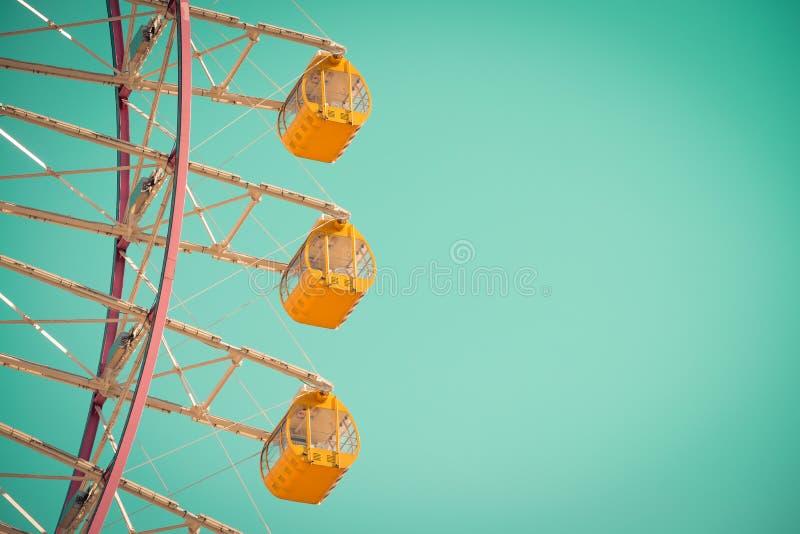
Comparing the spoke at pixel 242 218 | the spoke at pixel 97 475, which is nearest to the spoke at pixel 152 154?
the spoke at pixel 242 218

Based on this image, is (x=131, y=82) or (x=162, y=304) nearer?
(x=162, y=304)

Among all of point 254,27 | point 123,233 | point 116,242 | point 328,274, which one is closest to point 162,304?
point 123,233

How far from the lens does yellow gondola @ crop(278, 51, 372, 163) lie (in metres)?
26.2

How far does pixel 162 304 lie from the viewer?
1989 centimetres

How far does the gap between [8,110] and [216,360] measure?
6.62m

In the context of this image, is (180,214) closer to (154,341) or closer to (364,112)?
(154,341)

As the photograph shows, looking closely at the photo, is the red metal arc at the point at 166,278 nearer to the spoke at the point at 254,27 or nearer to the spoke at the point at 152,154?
the spoke at the point at 152,154

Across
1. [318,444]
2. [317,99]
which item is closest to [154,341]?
[318,444]

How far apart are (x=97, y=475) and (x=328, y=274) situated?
6.71 m

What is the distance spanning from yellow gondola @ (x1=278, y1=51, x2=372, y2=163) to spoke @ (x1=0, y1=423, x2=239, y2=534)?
8.37 m

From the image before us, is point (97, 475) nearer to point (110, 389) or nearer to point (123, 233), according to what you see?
point (110, 389)

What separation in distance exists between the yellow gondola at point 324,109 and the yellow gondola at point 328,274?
1.86 metres

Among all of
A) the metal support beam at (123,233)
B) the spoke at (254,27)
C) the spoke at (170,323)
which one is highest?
the spoke at (254,27)

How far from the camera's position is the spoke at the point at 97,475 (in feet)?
72.9
